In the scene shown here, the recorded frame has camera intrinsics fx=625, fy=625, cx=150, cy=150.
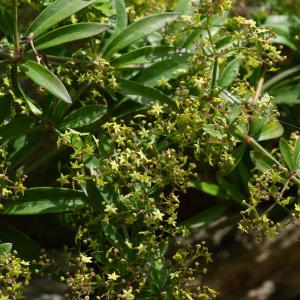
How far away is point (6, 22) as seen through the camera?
197 cm

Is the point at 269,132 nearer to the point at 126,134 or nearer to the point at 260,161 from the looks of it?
the point at 260,161

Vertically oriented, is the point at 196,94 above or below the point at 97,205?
above

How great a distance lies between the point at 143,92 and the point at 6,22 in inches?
19.6

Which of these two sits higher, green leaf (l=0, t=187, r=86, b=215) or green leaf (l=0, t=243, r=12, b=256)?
green leaf (l=0, t=187, r=86, b=215)

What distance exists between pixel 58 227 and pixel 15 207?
84 centimetres

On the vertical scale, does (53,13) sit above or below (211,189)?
above

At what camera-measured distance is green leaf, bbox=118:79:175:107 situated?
210 cm

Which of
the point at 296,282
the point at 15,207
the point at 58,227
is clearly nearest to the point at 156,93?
the point at 15,207

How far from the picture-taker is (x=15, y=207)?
1.93m

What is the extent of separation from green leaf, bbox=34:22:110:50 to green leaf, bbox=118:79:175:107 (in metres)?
0.27

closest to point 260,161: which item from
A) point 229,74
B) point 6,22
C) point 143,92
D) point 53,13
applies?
point 229,74

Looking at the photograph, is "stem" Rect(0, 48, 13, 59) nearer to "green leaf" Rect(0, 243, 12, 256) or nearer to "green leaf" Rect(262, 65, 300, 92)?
"green leaf" Rect(0, 243, 12, 256)

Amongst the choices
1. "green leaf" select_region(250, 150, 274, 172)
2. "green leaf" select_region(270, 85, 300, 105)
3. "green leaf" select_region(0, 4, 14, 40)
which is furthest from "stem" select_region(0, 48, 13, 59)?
"green leaf" select_region(270, 85, 300, 105)

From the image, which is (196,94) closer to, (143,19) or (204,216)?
(143,19)
